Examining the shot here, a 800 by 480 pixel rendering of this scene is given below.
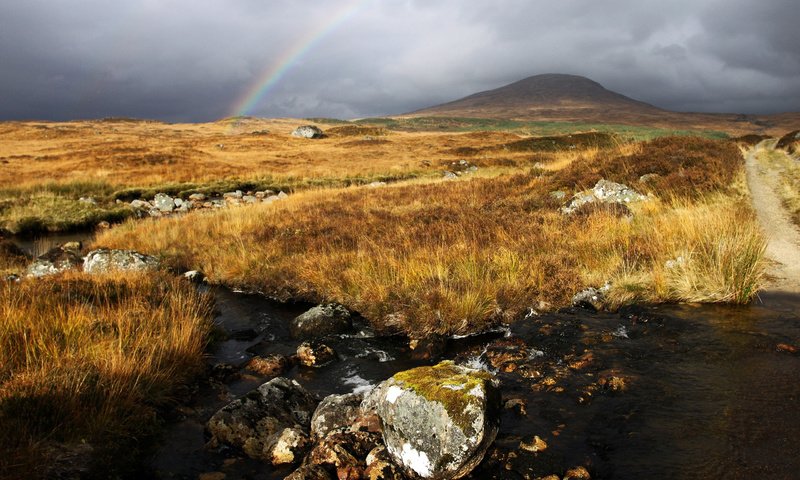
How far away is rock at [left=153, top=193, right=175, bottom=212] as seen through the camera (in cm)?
2438

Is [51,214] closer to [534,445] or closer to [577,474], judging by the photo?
[534,445]

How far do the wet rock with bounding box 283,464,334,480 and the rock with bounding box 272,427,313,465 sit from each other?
62cm

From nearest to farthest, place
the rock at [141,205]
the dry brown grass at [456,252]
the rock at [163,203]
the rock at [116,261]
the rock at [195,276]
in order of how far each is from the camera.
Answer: the dry brown grass at [456,252] < the rock at [116,261] < the rock at [195,276] < the rock at [141,205] < the rock at [163,203]

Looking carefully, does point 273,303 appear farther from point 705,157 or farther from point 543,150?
point 543,150

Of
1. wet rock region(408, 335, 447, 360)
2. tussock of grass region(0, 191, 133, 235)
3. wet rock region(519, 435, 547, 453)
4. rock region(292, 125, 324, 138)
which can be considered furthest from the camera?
rock region(292, 125, 324, 138)

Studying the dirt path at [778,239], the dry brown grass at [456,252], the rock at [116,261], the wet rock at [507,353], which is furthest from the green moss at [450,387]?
the rock at [116,261]

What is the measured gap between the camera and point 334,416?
15.5ft

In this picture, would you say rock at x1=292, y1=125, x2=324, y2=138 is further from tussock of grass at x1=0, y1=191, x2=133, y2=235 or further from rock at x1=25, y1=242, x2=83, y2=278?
rock at x1=25, y1=242, x2=83, y2=278

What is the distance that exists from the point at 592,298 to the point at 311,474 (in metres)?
5.79

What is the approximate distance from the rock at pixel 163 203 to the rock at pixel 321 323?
1966 cm

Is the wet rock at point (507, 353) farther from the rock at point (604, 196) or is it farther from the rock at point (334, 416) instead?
the rock at point (604, 196)

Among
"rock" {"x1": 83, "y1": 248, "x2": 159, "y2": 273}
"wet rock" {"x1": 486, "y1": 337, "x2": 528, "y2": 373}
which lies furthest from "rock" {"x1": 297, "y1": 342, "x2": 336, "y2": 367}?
"rock" {"x1": 83, "y1": 248, "x2": 159, "y2": 273}

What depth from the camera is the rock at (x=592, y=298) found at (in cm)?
764

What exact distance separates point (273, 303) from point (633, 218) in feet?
30.5
